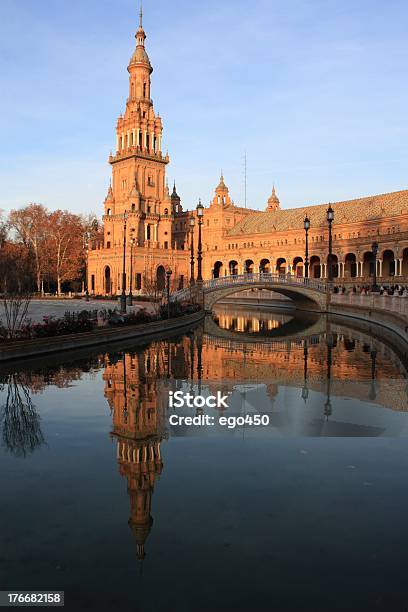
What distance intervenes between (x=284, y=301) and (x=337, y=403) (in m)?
→ 66.0

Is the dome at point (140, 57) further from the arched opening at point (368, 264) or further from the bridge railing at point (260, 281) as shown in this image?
the bridge railing at point (260, 281)

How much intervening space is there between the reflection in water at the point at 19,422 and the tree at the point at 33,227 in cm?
7551

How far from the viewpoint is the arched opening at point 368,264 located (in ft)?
270

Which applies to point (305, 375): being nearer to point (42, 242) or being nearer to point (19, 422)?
point (19, 422)

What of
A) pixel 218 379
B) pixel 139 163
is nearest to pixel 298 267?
pixel 139 163

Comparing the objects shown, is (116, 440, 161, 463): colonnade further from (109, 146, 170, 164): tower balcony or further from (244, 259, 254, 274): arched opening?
(244, 259, 254, 274): arched opening

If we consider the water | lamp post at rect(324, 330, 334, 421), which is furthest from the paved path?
the water

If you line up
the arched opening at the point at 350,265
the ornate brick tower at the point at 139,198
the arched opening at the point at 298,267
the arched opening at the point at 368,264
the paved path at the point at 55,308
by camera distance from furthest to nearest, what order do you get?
the arched opening at the point at 298,267 < the ornate brick tower at the point at 139,198 < the arched opening at the point at 350,265 < the arched opening at the point at 368,264 < the paved path at the point at 55,308

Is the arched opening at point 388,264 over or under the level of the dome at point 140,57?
under

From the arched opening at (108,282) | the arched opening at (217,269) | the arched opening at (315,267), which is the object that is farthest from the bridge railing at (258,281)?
the arched opening at (217,269)

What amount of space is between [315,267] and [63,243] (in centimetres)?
4393

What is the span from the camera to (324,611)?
5.23 metres

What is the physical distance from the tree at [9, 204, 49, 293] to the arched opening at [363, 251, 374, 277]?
167ft

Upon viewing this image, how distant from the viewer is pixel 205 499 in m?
7.74
